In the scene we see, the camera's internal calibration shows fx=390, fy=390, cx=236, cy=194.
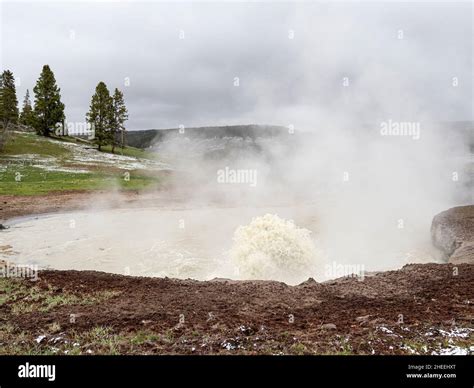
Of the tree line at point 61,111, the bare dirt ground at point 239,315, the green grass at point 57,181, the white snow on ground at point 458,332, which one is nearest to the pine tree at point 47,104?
the tree line at point 61,111

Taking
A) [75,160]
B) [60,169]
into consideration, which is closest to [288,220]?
[60,169]

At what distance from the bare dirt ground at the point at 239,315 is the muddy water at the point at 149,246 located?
3.31m

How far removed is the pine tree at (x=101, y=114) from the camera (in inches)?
2235

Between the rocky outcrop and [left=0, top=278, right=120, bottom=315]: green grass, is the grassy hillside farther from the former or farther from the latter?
the rocky outcrop

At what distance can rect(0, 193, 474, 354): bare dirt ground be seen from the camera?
5984 mm

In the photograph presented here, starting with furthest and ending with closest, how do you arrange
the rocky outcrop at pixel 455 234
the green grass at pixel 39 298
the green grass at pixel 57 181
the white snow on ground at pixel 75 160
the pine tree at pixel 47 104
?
the pine tree at pixel 47 104
the white snow on ground at pixel 75 160
the green grass at pixel 57 181
the rocky outcrop at pixel 455 234
the green grass at pixel 39 298

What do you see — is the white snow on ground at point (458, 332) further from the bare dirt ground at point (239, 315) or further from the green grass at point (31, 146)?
the green grass at point (31, 146)

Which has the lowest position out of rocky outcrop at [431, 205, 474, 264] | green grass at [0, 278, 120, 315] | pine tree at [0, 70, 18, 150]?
green grass at [0, 278, 120, 315]

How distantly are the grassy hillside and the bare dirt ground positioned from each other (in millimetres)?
21824

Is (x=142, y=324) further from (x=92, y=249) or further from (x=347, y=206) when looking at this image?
(x=347, y=206)

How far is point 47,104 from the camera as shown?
184 feet

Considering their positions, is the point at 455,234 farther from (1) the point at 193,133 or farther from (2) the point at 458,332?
(1) the point at 193,133

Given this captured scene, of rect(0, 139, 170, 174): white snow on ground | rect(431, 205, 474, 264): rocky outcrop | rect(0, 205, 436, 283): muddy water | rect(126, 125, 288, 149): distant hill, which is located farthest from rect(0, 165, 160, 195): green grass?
rect(126, 125, 288, 149): distant hill

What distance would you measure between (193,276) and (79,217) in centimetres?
1262
